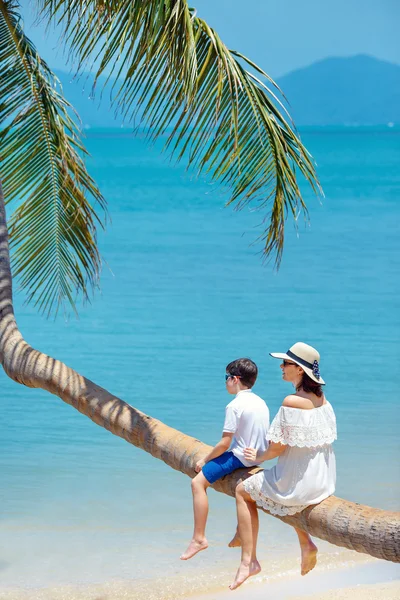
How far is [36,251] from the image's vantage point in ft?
26.2

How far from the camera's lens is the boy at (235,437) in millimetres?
5074

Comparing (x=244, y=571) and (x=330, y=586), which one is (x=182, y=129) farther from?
(x=330, y=586)

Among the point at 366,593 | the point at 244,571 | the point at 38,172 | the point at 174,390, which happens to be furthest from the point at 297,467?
the point at 174,390

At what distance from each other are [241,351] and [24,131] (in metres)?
11.6

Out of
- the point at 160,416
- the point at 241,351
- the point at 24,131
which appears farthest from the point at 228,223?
the point at 24,131

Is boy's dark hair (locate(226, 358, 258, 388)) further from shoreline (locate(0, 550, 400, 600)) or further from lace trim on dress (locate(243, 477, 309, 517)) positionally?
shoreline (locate(0, 550, 400, 600))

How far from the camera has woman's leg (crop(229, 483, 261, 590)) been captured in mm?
4980

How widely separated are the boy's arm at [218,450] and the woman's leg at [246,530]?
0.64ft

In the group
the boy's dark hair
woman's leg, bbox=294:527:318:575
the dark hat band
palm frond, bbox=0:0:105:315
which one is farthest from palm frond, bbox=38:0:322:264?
palm frond, bbox=0:0:105:315

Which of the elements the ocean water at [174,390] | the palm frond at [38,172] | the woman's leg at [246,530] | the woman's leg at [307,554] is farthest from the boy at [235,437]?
the ocean water at [174,390]

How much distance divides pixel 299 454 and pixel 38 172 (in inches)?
156

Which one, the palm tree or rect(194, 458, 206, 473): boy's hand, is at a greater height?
the palm tree

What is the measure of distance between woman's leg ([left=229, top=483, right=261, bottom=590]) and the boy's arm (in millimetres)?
195

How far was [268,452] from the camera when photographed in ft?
16.3
